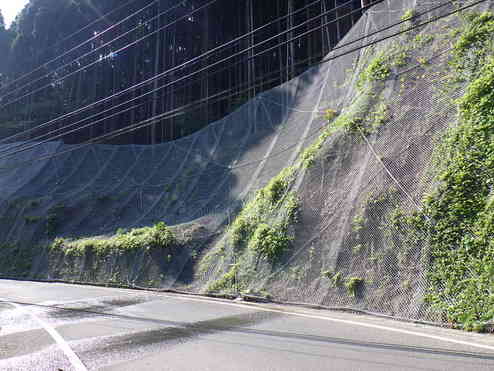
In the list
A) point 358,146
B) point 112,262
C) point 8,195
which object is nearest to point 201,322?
point 358,146

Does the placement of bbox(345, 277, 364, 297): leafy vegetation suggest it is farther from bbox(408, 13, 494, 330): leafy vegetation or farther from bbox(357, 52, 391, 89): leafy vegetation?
bbox(357, 52, 391, 89): leafy vegetation

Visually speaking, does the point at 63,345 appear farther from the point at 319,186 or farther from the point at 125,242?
the point at 125,242

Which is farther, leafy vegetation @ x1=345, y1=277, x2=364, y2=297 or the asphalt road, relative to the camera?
leafy vegetation @ x1=345, y1=277, x2=364, y2=297

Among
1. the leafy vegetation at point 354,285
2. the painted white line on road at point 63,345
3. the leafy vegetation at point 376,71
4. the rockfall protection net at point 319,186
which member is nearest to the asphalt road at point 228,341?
the painted white line on road at point 63,345

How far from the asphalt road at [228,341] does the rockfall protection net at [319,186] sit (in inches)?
37.7

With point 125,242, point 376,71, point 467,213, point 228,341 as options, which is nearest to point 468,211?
point 467,213

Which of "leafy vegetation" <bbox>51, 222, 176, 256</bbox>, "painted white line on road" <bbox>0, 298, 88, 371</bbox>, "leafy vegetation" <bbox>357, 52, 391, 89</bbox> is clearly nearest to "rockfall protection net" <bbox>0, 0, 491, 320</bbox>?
"leafy vegetation" <bbox>357, 52, 391, 89</bbox>

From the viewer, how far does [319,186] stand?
9297mm

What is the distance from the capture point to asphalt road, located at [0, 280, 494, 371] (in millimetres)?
4242

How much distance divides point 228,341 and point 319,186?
4935 mm

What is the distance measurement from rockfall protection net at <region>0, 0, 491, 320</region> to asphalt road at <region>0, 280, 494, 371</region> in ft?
3.14

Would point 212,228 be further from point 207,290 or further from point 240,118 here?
point 240,118

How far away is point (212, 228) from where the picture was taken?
12.3 m

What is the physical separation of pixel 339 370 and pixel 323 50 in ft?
57.7
